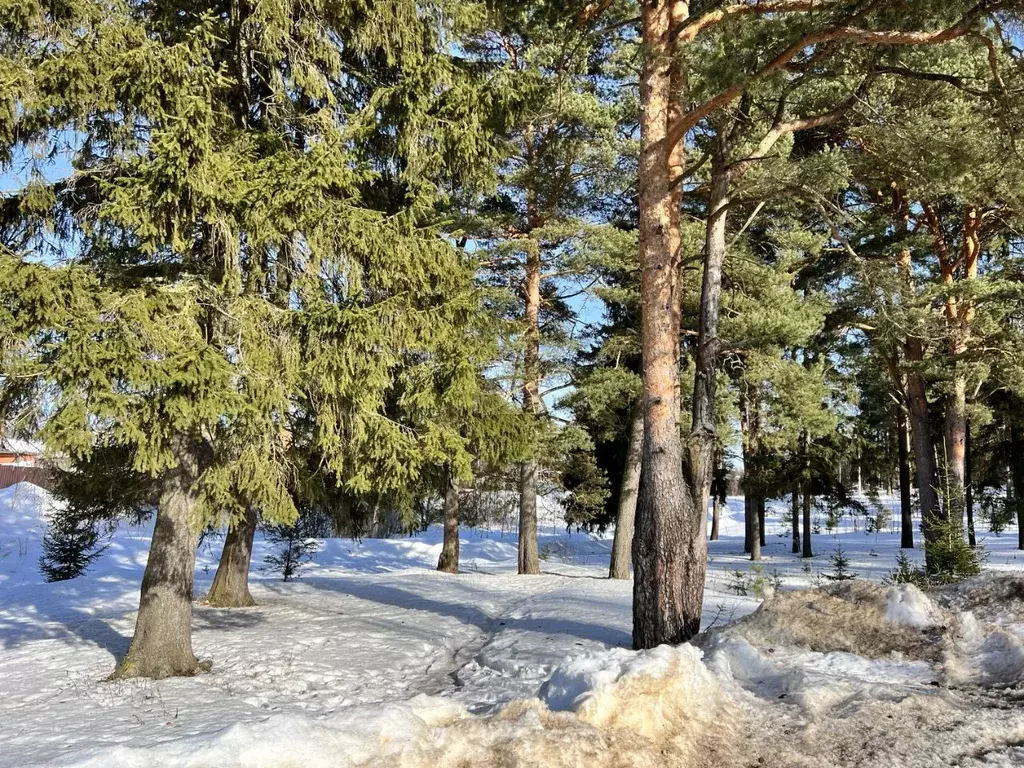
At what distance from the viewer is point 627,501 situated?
1525 centimetres

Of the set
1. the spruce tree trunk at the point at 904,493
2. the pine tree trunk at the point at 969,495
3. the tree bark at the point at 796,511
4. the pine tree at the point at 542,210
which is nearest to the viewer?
the pine tree at the point at 542,210

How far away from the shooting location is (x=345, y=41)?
851 cm

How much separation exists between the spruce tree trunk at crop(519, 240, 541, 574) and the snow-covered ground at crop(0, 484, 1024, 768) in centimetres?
457

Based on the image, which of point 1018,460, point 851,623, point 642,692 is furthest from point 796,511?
point 642,692

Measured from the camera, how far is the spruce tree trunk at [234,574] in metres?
10.9

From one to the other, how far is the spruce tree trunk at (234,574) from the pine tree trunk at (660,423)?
6493 mm

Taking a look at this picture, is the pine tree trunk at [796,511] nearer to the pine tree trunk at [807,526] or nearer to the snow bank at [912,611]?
the pine tree trunk at [807,526]

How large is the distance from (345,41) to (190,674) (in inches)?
279

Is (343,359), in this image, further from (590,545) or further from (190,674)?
(590,545)

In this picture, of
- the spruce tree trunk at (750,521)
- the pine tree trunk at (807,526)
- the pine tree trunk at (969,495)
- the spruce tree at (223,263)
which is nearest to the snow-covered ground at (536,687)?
the spruce tree at (223,263)

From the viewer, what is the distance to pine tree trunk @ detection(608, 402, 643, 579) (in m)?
14.9

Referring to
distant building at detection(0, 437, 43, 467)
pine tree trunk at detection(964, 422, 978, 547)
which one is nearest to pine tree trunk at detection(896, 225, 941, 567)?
pine tree trunk at detection(964, 422, 978, 547)

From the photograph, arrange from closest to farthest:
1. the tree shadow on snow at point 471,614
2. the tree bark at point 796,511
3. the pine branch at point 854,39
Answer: the pine branch at point 854,39 < the tree shadow on snow at point 471,614 < the tree bark at point 796,511

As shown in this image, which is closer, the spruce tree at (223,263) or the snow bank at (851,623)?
the snow bank at (851,623)
